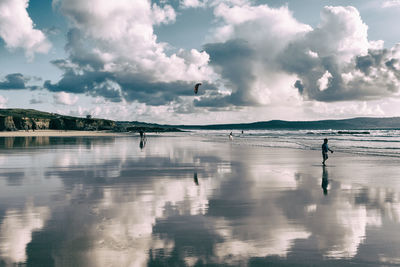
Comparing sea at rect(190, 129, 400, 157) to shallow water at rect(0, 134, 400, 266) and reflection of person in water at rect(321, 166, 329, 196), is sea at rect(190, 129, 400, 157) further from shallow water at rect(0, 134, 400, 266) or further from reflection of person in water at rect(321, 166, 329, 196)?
shallow water at rect(0, 134, 400, 266)

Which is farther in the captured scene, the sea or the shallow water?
the sea

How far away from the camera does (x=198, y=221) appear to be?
959 centimetres

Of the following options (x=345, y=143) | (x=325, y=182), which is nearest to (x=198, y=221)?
(x=325, y=182)

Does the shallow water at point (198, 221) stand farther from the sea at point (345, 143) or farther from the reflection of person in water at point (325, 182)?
the sea at point (345, 143)

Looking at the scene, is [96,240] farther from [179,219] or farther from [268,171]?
[268,171]

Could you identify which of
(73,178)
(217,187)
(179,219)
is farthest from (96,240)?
(73,178)

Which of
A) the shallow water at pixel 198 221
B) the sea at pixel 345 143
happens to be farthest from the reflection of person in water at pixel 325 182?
the sea at pixel 345 143

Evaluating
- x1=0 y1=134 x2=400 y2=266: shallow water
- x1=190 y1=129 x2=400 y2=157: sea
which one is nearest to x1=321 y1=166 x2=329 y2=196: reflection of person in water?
x1=0 y1=134 x2=400 y2=266: shallow water

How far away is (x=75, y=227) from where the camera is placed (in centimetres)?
897

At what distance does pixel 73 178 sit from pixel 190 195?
7.47m

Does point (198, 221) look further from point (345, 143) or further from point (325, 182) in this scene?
point (345, 143)

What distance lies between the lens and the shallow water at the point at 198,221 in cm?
700

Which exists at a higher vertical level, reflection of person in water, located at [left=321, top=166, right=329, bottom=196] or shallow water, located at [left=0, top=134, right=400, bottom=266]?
shallow water, located at [left=0, top=134, right=400, bottom=266]

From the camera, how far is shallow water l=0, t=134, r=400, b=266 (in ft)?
23.0
